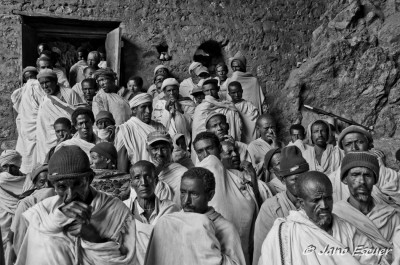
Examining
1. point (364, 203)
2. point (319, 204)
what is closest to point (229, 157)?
point (364, 203)

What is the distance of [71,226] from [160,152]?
2.84 metres

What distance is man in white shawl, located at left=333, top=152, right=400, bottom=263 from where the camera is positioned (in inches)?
171

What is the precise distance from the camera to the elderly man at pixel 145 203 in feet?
15.1

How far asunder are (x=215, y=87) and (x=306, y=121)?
2.55 metres

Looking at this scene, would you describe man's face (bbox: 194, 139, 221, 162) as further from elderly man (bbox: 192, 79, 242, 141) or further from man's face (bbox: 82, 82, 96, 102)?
man's face (bbox: 82, 82, 96, 102)

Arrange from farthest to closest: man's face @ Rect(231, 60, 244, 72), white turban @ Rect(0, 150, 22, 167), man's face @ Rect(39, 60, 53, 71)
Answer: man's face @ Rect(231, 60, 244, 72) → man's face @ Rect(39, 60, 53, 71) → white turban @ Rect(0, 150, 22, 167)

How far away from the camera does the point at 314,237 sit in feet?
11.6

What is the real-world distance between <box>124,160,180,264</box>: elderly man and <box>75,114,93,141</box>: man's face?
7.13 ft

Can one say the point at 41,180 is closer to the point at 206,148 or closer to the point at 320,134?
the point at 206,148

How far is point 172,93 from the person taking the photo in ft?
30.7

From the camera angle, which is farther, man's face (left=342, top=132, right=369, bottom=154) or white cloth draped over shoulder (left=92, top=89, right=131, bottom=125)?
white cloth draped over shoulder (left=92, top=89, right=131, bottom=125)

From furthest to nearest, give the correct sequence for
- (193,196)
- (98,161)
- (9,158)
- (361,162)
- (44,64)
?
(44,64) < (9,158) < (98,161) < (361,162) < (193,196)

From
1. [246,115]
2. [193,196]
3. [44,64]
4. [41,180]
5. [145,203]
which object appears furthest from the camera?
[44,64]

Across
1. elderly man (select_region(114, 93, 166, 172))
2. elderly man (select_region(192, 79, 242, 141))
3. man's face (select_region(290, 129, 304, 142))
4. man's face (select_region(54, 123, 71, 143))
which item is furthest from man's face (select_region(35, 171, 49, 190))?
man's face (select_region(290, 129, 304, 142))
